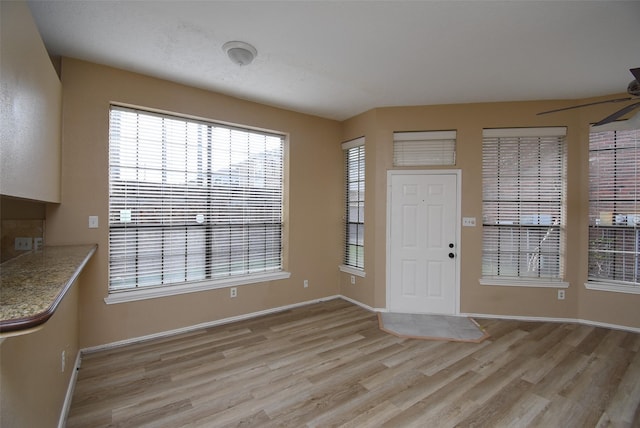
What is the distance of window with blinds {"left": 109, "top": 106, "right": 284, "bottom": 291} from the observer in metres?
2.96

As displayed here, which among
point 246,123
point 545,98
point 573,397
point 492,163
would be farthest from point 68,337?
point 545,98

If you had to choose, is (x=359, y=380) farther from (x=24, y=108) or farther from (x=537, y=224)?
(x=537, y=224)

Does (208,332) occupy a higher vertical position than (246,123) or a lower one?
lower

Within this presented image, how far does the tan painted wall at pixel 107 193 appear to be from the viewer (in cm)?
268

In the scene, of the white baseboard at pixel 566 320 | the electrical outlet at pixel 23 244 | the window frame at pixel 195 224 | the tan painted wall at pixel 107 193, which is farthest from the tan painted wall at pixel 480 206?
the electrical outlet at pixel 23 244

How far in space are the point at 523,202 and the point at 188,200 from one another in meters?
4.34

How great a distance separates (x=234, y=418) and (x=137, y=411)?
710mm

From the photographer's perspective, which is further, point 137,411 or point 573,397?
point 573,397

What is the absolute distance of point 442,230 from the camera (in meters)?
3.88

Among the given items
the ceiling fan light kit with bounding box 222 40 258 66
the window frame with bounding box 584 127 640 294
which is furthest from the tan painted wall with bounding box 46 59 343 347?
the window frame with bounding box 584 127 640 294

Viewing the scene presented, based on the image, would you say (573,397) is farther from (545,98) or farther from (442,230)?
(545,98)

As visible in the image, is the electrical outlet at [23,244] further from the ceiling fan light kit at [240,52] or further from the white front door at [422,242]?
the white front door at [422,242]

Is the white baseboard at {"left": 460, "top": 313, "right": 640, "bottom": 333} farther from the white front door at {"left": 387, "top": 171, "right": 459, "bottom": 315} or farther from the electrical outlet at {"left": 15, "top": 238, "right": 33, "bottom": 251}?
the electrical outlet at {"left": 15, "top": 238, "right": 33, "bottom": 251}

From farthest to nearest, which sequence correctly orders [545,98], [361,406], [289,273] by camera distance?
1. [289,273]
2. [545,98]
3. [361,406]
